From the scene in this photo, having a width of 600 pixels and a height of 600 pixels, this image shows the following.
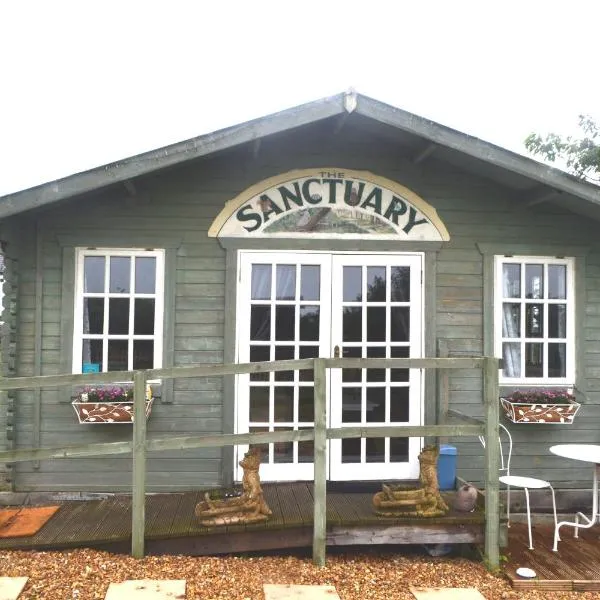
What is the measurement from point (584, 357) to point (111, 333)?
4400 mm

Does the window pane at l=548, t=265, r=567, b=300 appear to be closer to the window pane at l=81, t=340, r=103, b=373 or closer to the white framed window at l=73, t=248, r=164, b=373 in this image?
the white framed window at l=73, t=248, r=164, b=373

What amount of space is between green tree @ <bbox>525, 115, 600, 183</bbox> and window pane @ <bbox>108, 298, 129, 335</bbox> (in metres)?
12.1

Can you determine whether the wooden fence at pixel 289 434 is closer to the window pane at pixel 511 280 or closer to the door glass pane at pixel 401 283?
the door glass pane at pixel 401 283

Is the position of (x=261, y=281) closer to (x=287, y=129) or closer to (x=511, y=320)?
(x=287, y=129)

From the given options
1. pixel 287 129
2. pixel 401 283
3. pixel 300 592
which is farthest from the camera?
pixel 401 283

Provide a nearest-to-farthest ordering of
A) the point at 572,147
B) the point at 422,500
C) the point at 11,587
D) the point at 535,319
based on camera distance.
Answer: the point at 11,587 → the point at 422,500 → the point at 535,319 → the point at 572,147

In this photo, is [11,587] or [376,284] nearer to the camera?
[11,587]

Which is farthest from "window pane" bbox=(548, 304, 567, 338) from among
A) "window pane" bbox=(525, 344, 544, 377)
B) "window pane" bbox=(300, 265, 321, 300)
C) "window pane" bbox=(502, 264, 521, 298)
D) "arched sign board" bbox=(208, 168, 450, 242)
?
"window pane" bbox=(300, 265, 321, 300)

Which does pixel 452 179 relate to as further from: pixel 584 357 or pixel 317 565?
pixel 317 565

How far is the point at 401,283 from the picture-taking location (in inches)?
220

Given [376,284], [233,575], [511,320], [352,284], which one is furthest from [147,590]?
[511,320]

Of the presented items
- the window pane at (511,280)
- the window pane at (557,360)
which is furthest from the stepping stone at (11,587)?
the window pane at (557,360)

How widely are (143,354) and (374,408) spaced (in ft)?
7.08

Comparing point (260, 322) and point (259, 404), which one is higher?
point (260, 322)
